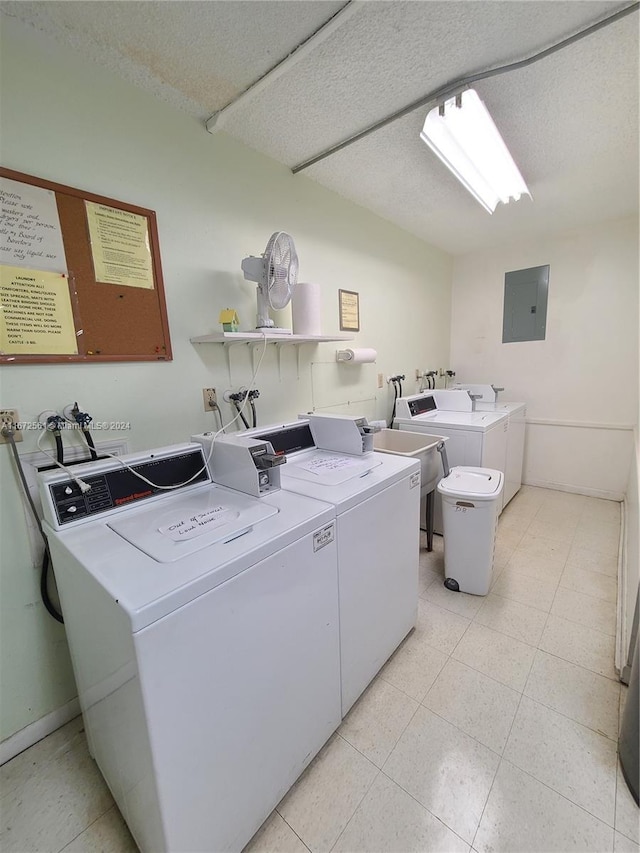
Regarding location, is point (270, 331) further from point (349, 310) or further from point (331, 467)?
point (349, 310)

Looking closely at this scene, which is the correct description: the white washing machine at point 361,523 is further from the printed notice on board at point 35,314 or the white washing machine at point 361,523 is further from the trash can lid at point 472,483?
the printed notice on board at point 35,314

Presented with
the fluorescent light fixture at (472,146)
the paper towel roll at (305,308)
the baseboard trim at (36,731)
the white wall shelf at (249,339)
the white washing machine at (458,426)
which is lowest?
the baseboard trim at (36,731)

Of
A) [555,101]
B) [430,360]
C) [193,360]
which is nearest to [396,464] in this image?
[193,360]

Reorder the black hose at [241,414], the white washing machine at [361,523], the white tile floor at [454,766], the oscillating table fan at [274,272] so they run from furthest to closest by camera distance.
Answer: the black hose at [241,414], the oscillating table fan at [274,272], the white washing machine at [361,523], the white tile floor at [454,766]

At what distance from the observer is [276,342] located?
201 cm

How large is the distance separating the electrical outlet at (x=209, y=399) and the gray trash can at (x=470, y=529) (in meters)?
1.38

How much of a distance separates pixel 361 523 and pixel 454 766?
2.90 ft

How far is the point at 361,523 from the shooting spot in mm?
1249

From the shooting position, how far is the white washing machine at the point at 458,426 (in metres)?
2.45

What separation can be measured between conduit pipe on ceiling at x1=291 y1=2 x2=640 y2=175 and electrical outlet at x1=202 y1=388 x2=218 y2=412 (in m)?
1.46

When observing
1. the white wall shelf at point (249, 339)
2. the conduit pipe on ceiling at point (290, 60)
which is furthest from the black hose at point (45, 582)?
the conduit pipe on ceiling at point (290, 60)

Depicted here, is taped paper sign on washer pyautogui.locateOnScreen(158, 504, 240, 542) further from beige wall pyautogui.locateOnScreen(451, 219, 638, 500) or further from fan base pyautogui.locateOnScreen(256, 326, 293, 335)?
beige wall pyautogui.locateOnScreen(451, 219, 638, 500)

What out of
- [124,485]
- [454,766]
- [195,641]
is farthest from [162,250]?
[454,766]

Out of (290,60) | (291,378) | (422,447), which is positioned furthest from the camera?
(422,447)
